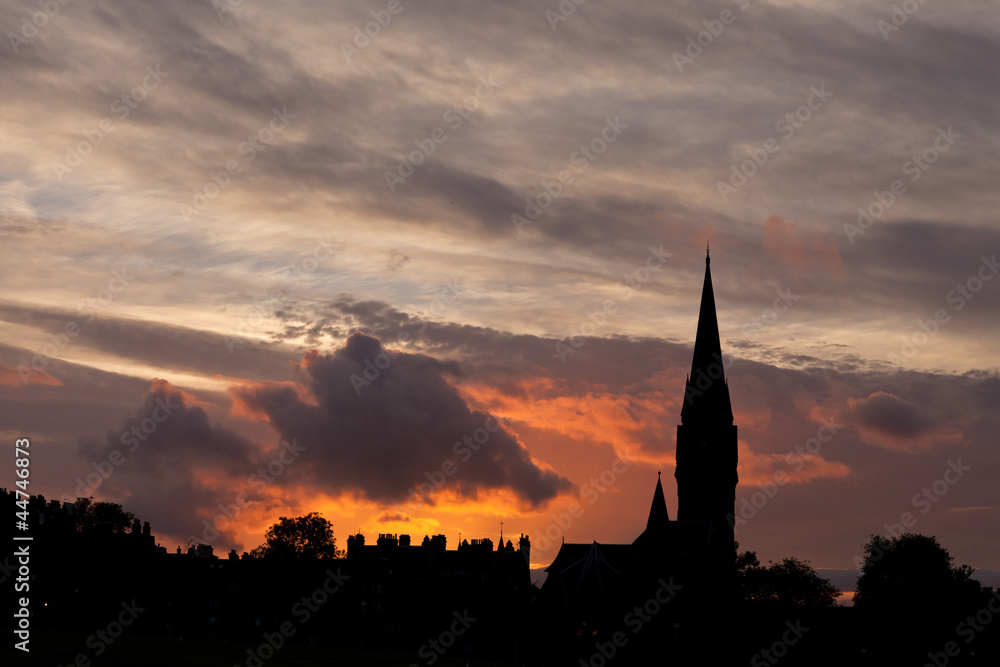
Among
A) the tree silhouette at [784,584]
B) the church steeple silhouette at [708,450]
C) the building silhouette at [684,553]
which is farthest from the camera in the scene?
the tree silhouette at [784,584]

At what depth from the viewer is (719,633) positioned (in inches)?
4262

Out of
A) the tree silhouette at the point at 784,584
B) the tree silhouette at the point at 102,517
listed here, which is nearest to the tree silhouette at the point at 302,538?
the tree silhouette at the point at 102,517

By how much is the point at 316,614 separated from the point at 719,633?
1677 inches

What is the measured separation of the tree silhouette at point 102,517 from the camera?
166 metres

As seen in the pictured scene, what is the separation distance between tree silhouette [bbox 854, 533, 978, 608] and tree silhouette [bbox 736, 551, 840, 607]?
24.1 ft

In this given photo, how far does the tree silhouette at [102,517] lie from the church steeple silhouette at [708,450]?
9037 cm

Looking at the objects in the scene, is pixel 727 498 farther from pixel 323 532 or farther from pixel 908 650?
pixel 323 532

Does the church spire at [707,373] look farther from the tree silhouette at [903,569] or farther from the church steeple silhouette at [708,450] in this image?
the tree silhouette at [903,569]

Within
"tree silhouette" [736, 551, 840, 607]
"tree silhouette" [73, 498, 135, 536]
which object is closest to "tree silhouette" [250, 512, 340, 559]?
"tree silhouette" [73, 498, 135, 536]

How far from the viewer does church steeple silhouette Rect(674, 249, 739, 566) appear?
126m

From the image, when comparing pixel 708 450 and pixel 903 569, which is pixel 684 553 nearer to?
pixel 708 450

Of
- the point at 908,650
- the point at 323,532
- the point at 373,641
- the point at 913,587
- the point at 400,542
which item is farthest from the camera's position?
the point at 323,532

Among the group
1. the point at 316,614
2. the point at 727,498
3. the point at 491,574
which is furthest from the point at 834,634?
the point at 316,614

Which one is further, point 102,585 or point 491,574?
point 491,574
